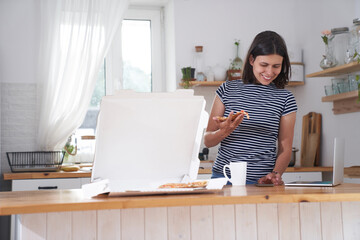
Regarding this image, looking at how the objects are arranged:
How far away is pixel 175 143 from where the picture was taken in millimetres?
1722

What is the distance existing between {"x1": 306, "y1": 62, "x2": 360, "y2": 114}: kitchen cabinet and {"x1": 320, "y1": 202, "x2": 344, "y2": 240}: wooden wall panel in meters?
1.89

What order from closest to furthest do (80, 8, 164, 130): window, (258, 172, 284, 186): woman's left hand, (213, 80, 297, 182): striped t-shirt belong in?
1. (258, 172, 284, 186): woman's left hand
2. (213, 80, 297, 182): striped t-shirt
3. (80, 8, 164, 130): window

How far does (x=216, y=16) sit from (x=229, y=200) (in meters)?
3.21

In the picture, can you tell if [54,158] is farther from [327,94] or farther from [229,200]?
[229,200]

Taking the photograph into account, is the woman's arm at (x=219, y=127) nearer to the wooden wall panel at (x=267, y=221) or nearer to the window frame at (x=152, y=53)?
the wooden wall panel at (x=267, y=221)

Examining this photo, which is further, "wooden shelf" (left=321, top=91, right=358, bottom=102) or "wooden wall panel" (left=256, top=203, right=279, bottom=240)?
"wooden shelf" (left=321, top=91, right=358, bottom=102)

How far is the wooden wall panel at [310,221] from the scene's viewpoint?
1641mm

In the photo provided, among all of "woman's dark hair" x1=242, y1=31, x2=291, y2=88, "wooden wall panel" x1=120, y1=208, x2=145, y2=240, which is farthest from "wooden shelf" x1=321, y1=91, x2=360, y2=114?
"wooden wall panel" x1=120, y1=208, x2=145, y2=240

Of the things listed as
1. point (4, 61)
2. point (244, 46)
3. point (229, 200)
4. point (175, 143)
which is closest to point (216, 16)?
point (244, 46)

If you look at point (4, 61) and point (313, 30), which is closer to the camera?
point (4, 61)

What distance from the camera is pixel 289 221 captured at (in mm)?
1634

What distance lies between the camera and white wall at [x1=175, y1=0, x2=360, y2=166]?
4086 mm

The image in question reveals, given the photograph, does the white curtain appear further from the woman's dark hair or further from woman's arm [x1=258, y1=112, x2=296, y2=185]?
woman's arm [x1=258, y1=112, x2=296, y2=185]

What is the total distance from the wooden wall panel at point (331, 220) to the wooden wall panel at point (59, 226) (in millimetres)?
873
